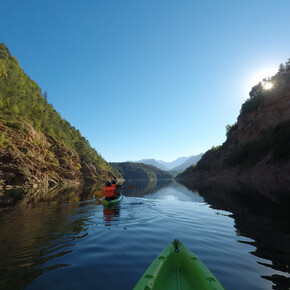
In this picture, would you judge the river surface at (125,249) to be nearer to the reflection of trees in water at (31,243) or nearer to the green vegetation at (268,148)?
the reflection of trees in water at (31,243)

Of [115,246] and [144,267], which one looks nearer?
[144,267]

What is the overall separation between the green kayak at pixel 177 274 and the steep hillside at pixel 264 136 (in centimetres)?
3802

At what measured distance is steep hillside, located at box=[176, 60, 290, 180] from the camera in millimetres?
37438

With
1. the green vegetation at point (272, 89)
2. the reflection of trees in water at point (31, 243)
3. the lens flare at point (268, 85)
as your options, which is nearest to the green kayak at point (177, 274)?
the reflection of trees in water at point (31, 243)

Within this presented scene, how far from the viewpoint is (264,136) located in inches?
1845

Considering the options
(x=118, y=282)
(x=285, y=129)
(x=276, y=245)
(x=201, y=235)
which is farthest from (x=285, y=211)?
(x=285, y=129)

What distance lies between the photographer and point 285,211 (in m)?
11.3

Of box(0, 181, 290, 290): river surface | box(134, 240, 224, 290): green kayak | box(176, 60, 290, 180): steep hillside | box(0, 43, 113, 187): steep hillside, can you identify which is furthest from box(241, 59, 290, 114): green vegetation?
box(0, 43, 113, 187): steep hillside

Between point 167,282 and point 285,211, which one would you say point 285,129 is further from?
point 167,282

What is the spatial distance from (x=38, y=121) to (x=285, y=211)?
52.5 meters

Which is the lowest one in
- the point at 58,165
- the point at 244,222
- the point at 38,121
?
the point at 244,222

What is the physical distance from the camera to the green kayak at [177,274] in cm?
321

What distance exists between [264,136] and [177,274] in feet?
173

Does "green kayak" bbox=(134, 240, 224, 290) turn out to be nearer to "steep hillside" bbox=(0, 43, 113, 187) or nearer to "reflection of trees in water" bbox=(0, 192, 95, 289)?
"reflection of trees in water" bbox=(0, 192, 95, 289)
